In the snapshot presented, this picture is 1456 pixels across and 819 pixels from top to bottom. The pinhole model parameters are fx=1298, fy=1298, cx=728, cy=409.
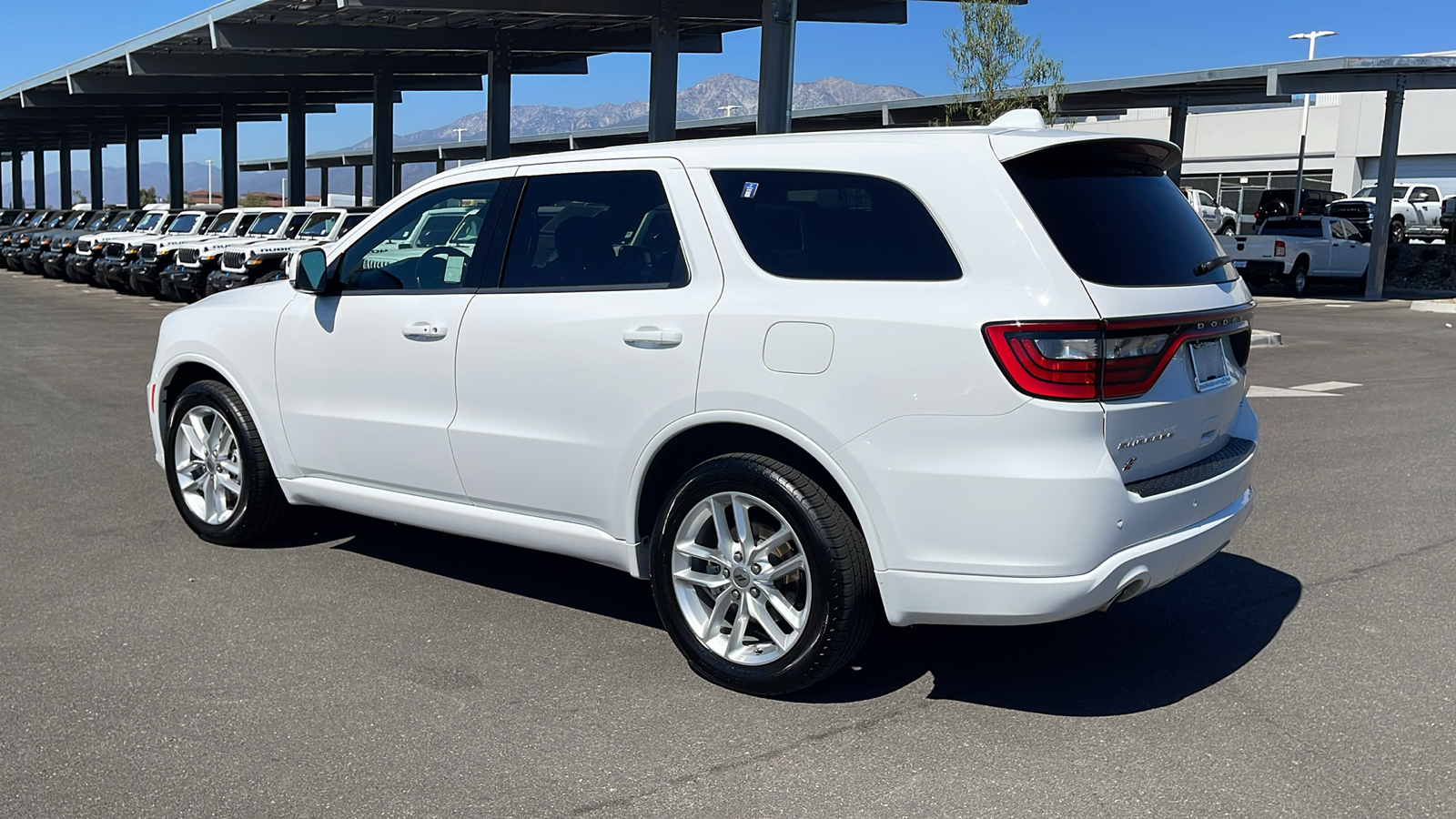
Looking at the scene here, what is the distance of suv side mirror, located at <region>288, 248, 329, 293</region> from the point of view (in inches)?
222

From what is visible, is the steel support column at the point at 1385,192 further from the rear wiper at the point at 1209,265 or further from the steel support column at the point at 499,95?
the rear wiper at the point at 1209,265

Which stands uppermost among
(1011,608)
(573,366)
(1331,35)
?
(1331,35)

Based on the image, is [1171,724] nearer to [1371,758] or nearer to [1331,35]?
[1371,758]

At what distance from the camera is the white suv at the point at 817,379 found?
153 inches

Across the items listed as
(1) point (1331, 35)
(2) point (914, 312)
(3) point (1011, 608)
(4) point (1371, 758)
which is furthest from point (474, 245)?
(1) point (1331, 35)

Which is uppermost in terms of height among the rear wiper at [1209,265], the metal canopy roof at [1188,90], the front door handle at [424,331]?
the metal canopy roof at [1188,90]

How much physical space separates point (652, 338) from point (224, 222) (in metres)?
22.0

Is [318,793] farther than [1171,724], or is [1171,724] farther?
[1171,724]

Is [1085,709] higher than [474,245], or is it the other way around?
[474,245]

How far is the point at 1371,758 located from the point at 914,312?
1925 millimetres

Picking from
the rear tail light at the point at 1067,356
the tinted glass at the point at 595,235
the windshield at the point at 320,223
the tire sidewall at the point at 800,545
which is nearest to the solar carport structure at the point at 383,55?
the windshield at the point at 320,223

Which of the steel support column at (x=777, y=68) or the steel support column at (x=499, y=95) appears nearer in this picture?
the steel support column at (x=777, y=68)

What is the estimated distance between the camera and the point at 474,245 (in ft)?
17.3

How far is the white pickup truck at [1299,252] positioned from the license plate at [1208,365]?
2389 centimetres
